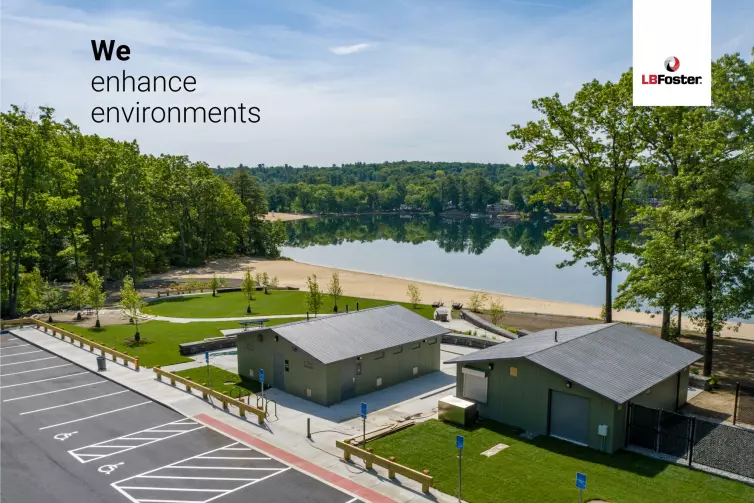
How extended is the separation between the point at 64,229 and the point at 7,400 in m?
35.8

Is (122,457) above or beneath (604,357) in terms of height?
beneath

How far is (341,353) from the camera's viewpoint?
25.3m

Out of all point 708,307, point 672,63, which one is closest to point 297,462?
point 708,307

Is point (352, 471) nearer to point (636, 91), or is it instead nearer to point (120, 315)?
point (636, 91)

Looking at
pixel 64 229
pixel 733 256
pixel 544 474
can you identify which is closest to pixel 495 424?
pixel 544 474

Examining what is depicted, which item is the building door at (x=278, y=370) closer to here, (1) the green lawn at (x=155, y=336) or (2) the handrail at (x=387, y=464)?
(2) the handrail at (x=387, y=464)

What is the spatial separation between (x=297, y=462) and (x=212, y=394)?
7507 mm

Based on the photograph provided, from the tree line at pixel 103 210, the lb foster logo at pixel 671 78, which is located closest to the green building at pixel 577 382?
the lb foster logo at pixel 671 78

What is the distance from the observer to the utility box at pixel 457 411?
862 inches

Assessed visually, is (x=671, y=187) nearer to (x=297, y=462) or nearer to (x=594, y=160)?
(x=594, y=160)

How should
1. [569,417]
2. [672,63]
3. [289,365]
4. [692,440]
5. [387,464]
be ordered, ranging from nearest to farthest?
[387,464], [692,440], [569,417], [289,365], [672,63]

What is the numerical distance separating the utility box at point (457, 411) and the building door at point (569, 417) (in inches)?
121

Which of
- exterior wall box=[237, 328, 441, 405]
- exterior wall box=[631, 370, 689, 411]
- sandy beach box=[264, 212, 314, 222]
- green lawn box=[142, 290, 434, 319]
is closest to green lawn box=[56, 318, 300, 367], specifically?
green lawn box=[142, 290, 434, 319]

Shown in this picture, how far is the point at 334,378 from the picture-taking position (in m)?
24.9
